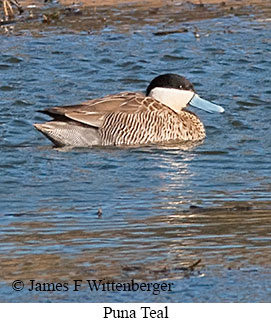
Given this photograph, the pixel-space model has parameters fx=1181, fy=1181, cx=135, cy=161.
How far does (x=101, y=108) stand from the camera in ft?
41.9

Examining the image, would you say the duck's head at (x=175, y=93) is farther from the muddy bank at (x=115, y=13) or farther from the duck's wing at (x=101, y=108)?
the muddy bank at (x=115, y=13)

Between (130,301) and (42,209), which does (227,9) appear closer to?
(42,209)

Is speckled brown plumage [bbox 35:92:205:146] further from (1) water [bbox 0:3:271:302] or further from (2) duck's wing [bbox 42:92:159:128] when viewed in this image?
(1) water [bbox 0:3:271:302]

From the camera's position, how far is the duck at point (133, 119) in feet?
40.9

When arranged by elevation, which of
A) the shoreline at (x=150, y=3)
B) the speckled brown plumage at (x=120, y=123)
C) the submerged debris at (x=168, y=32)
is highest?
the speckled brown plumage at (x=120, y=123)

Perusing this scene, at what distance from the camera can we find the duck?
12.5 m

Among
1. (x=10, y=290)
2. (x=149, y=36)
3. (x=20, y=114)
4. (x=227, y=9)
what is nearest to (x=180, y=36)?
(x=149, y=36)

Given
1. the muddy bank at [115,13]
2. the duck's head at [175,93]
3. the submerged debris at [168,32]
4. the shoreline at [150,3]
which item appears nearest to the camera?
the duck's head at [175,93]

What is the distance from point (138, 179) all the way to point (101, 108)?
2341mm

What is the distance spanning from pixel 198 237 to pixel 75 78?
7.49 meters

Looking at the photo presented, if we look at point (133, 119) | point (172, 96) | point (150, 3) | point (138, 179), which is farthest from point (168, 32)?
point (138, 179)

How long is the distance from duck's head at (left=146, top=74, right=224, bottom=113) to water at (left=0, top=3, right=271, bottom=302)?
34 centimetres

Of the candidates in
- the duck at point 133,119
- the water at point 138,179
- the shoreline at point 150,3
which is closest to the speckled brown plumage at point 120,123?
the duck at point 133,119

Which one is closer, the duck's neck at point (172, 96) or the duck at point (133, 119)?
the duck at point (133, 119)
